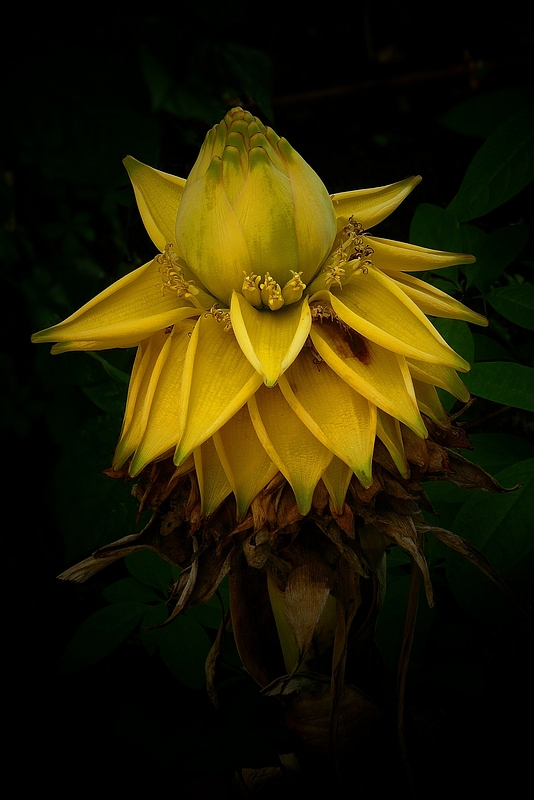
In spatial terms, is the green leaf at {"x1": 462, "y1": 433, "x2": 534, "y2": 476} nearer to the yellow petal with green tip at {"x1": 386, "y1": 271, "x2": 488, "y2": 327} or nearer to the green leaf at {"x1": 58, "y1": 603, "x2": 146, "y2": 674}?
the yellow petal with green tip at {"x1": 386, "y1": 271, "x2": 488, "y2": 327}

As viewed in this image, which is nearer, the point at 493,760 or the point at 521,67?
the point at 493,760

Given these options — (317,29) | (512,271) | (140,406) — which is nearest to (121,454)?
(140,406)

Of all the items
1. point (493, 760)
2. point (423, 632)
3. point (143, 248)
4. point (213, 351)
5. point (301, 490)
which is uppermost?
point (143, 248)

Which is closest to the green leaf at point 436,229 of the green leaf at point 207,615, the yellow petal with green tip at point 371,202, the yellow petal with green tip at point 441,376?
the yellow petal with green tip at point 371,202

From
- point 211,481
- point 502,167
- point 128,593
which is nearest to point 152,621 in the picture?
point 128,593

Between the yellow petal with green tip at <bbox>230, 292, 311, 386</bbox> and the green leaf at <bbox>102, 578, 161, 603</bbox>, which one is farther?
the green leaf at <bbox>102, 578, 161, 603</bbox>

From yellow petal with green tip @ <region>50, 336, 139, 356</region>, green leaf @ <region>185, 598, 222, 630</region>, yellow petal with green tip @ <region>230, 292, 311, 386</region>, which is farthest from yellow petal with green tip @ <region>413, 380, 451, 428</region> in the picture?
green leaf @ <region>185, 598, 222, 630</region>

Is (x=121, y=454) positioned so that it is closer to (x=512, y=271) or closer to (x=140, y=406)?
(x=140, y=406)
